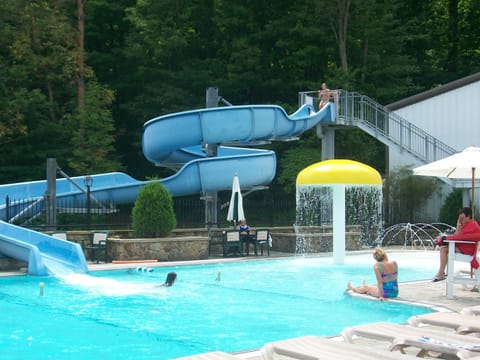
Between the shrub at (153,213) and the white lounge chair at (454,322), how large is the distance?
1242 centimetres

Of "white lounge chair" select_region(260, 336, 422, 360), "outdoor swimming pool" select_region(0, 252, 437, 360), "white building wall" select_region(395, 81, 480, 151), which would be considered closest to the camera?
"white lounge chair" select_region(260, 336, 422, 360)

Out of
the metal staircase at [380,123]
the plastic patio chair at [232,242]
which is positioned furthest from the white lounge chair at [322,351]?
the metal staircase at [380,123]

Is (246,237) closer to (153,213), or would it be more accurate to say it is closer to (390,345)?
(153,213)

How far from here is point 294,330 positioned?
10273 mm

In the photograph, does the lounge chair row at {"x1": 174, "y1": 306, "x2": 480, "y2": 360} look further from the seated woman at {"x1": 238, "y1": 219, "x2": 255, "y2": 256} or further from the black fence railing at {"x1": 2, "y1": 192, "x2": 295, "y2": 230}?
the black fence railing at {"x1": 2, "y1": 192, "x2": 295, "y2": 230}


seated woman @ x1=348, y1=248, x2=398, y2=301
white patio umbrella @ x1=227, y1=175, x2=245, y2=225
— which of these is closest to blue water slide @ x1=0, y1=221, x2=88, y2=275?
white patio umbrella @ x1=227, y1=175, x2=245, y2=225

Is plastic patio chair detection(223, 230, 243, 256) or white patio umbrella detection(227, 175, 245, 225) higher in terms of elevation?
white patio umbrella detection(227, 175, 245, 225)

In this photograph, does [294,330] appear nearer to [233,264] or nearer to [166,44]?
[233,264]

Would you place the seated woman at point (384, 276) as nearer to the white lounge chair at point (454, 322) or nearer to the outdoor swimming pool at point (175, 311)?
the outdoor swimming pool at point (175, 311)

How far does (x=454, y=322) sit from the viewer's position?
7.87 meters

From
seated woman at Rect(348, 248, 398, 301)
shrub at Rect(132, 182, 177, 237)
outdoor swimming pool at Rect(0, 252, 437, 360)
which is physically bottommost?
outdoor swimming pool at Rect(0, 252, 437, 360)

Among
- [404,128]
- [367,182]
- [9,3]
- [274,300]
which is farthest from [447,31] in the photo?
[274,300]

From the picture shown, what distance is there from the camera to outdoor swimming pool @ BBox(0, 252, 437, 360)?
31.2ft

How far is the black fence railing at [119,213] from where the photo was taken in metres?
23.4
